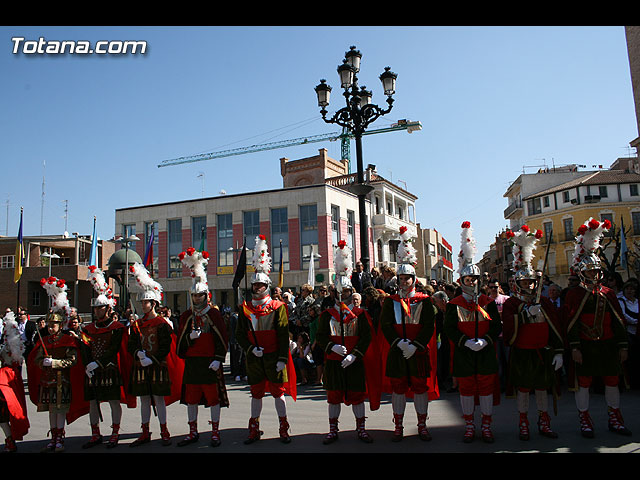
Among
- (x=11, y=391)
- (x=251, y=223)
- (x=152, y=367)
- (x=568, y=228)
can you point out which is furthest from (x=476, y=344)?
(x=568, y=228)

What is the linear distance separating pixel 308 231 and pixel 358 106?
87.3ft

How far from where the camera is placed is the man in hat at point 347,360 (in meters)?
6.00

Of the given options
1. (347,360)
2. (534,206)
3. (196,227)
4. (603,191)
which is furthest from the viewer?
(534,206)

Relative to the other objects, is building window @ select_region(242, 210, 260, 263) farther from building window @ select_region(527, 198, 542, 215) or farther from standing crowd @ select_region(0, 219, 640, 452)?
standing crowd @ select_region(0, 219, 640, 452)

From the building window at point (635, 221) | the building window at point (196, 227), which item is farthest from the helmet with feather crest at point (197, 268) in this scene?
the building window at point (635, 221)

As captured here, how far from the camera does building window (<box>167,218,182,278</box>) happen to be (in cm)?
4072

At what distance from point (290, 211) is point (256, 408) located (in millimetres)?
32559

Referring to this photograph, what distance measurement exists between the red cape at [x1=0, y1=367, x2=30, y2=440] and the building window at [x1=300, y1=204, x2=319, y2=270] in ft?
103

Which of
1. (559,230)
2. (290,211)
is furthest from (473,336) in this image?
(559,230)

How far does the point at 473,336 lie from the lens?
19.2ft

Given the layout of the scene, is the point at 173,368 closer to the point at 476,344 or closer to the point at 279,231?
the point at 476,344

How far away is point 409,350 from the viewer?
5801 millimetres

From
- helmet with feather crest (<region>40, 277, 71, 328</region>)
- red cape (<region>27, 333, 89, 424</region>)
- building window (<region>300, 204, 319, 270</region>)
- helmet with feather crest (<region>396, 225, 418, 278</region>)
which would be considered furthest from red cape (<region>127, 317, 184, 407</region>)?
building window (<region>300, 204, 319, 270</region>)

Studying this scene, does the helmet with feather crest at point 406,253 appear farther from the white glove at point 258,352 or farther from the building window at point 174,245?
the building window at point 174,245
